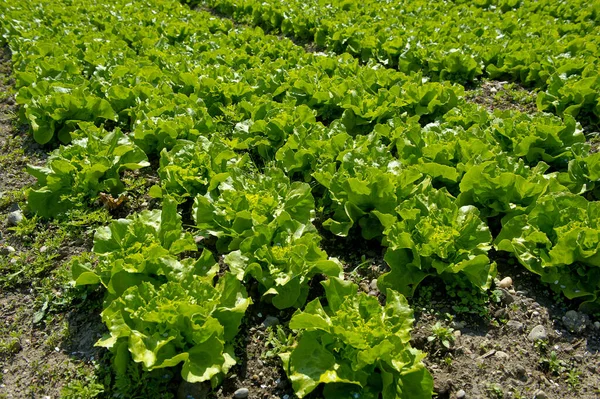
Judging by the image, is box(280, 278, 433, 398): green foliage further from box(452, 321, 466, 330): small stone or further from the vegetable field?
box(452, 321, 466, 330): small stone

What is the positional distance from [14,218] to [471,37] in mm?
7819

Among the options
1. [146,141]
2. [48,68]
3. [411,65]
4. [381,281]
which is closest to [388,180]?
[381,281]

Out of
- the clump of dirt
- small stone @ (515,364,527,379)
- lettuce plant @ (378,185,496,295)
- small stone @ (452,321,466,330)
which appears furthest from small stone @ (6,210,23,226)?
the clump of dirt

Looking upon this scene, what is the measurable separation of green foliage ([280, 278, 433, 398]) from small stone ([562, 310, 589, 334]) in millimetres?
1384

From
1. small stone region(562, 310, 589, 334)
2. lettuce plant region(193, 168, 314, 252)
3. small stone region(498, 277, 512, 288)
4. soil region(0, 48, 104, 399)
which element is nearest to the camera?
soil region(0, 48, 104, 399)

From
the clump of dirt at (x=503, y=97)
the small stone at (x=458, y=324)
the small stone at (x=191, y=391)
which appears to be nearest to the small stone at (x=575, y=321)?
the small stone at (x=458, y=324)

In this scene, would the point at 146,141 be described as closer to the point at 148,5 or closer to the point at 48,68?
the point at 48,68

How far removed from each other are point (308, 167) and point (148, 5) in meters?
10.2

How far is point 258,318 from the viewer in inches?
161

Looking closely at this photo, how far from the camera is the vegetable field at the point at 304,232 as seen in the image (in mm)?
3516

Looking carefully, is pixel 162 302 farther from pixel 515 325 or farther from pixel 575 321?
pixel 575 321

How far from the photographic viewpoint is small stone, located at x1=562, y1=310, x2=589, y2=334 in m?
3.89

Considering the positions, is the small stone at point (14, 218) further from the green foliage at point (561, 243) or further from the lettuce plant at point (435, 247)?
the green foliage at point (561, 243)

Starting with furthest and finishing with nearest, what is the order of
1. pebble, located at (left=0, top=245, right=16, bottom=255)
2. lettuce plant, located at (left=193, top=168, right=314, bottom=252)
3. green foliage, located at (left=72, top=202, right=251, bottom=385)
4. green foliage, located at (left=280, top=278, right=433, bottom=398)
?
1. pebble, located at (left=0, top=245, right=16, bottom=255)
2. lettuce plant, located at (left=193, top=168, right=314, bottom=252)
3. green foliage, located at (left=72, top=202, right=251, bottom=385)
4. green foliage, located at (left=280, top=278, right=433, bottom=398)
